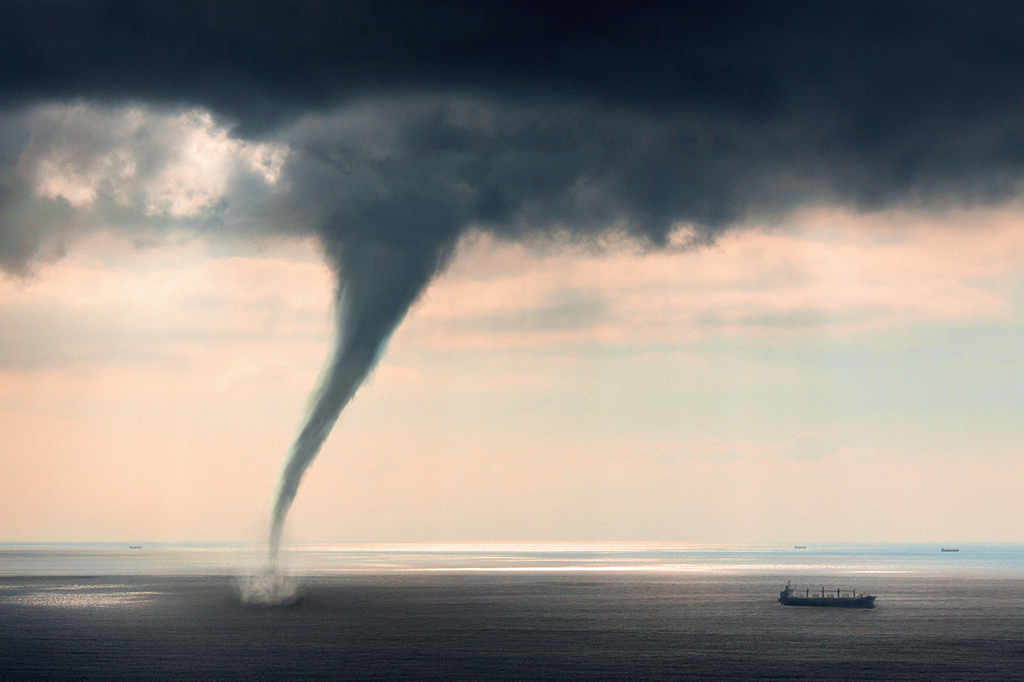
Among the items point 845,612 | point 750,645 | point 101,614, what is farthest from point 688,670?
point 101,614

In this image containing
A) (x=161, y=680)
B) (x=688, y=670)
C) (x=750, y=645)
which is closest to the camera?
(x=161, y=680)

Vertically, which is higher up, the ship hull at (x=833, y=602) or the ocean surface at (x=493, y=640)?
the ocean surface at (x=493, y=640)

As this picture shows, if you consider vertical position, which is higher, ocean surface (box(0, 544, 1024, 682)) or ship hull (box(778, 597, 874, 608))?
ocean surface (box(0, 544, 1024, 682))

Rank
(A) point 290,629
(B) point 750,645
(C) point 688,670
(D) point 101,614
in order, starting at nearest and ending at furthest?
(C) point 688,670 → (B) point 750,645 → (A) point 290,629 → (D) point 101,614

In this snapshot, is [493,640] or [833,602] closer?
[493,640]

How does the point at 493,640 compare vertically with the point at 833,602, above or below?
above

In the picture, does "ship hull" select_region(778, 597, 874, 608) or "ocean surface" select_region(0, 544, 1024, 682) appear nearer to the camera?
"ocean surface" select_region(0, 544, 1024, 682)

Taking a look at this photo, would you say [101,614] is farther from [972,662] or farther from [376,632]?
[972,662]

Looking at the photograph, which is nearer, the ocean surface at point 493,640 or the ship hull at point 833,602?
the ocean surface at point 493,640
